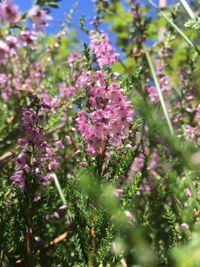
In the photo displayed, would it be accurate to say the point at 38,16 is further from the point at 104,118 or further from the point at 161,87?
the point at 161,87

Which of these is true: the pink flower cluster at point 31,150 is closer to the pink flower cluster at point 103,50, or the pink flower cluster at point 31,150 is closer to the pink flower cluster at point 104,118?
the pink flower cluster at point 104,118

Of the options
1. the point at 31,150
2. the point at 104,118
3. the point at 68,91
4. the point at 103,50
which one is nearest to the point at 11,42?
the point at 104,118

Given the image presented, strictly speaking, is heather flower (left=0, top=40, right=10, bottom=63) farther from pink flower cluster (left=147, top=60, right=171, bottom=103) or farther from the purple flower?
pink flower cluster (left=147, top=60, right=171, bottom=103)

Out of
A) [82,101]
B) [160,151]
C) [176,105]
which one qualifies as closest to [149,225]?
[160,151]

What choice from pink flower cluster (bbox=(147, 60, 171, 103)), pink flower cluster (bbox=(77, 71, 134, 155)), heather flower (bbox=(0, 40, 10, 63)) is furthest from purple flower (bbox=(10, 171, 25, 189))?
pink flower cluster (bbox=(147, 60, 171, 103))

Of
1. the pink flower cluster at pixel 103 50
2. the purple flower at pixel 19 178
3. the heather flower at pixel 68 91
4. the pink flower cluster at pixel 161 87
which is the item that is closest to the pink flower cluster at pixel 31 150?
the purple flower at pixel 19 178
